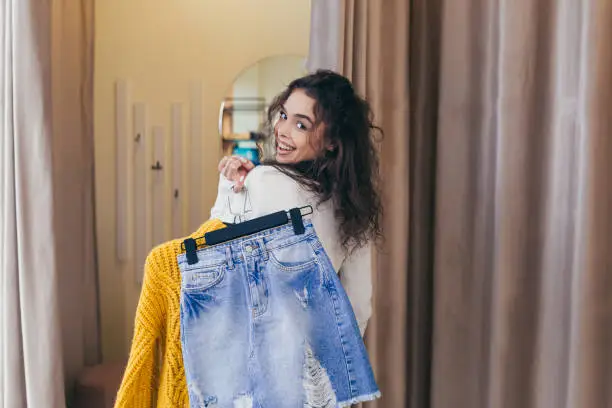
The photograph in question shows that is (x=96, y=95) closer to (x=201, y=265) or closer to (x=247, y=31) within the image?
(x=247, y=31)

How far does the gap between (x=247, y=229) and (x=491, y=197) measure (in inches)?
30.4

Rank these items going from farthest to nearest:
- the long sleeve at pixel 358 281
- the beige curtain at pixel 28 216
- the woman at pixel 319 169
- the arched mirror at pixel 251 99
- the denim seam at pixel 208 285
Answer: the arched mirror at pixel 251 99 < the beige curtain at pixel 28 216 < the long sleeve at pixel 358 281 < the woman at pixel 319 169 < the denim seam at pixel 208 285

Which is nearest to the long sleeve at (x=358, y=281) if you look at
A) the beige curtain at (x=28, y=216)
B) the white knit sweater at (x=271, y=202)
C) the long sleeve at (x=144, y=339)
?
the white knit sweater at (x=271, y=202)

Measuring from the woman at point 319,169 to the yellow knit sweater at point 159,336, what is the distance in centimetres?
13

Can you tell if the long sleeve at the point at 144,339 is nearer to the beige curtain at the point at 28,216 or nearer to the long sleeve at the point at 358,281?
the long sleeve at the point at 358,281

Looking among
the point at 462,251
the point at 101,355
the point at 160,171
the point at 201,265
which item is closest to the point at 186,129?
the point at 160,171

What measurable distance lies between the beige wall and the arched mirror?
54mm

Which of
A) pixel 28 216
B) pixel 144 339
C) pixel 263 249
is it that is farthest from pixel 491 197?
pixel 28 216

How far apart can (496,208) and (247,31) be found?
1.57 m

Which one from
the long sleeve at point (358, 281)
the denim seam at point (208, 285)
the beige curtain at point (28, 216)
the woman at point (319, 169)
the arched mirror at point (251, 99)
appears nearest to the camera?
the denim seam at point (208, 285)

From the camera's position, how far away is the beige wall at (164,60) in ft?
8.55

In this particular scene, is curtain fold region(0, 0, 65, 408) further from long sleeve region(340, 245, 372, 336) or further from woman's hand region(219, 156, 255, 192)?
long sleeve region(340, 245, 372, 336)

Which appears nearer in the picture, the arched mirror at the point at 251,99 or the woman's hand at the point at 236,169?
the woman's hand at the point at 236,169

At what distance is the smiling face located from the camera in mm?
1182
